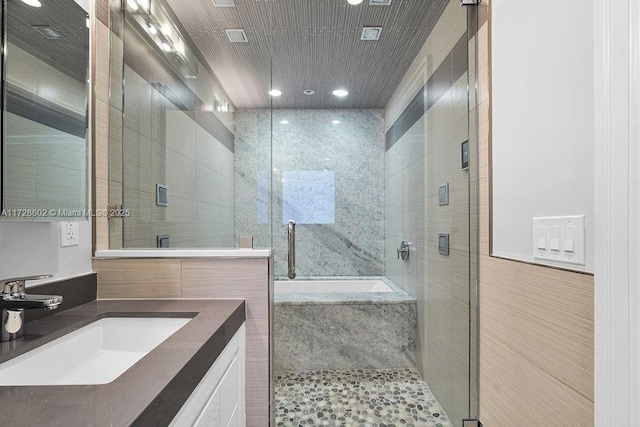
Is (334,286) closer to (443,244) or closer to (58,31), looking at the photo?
(443,244)

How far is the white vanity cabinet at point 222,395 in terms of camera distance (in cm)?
86

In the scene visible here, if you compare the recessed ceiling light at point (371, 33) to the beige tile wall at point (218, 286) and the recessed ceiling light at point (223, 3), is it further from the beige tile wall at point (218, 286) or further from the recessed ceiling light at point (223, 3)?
the beige tile wall at point (218, 286)

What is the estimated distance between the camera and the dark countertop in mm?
582

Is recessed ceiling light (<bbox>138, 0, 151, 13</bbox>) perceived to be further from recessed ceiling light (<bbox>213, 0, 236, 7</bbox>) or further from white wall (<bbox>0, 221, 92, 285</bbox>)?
white wall (<bbox>0, 221, 92, 285</bbox>)

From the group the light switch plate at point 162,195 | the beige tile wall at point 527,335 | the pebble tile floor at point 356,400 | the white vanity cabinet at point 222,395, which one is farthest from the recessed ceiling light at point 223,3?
the pebble tile floor at point 356,400

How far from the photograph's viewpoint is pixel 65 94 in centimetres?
124

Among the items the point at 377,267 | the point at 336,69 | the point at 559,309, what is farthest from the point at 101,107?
the point at 377,267

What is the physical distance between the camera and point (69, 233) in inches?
52.9

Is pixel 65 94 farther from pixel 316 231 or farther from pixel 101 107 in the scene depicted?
pixel 316 231

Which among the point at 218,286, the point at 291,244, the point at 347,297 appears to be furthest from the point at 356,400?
the point at 218,286

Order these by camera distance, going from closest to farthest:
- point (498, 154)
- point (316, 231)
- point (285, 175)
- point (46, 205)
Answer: point (46, 205), point (498, 154), point (285, 175), point (316, 231)

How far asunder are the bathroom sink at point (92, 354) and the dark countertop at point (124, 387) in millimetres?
24

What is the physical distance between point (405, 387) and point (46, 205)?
6.68 ft

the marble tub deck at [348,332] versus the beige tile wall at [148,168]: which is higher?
the beige tile wall at [148,168]
